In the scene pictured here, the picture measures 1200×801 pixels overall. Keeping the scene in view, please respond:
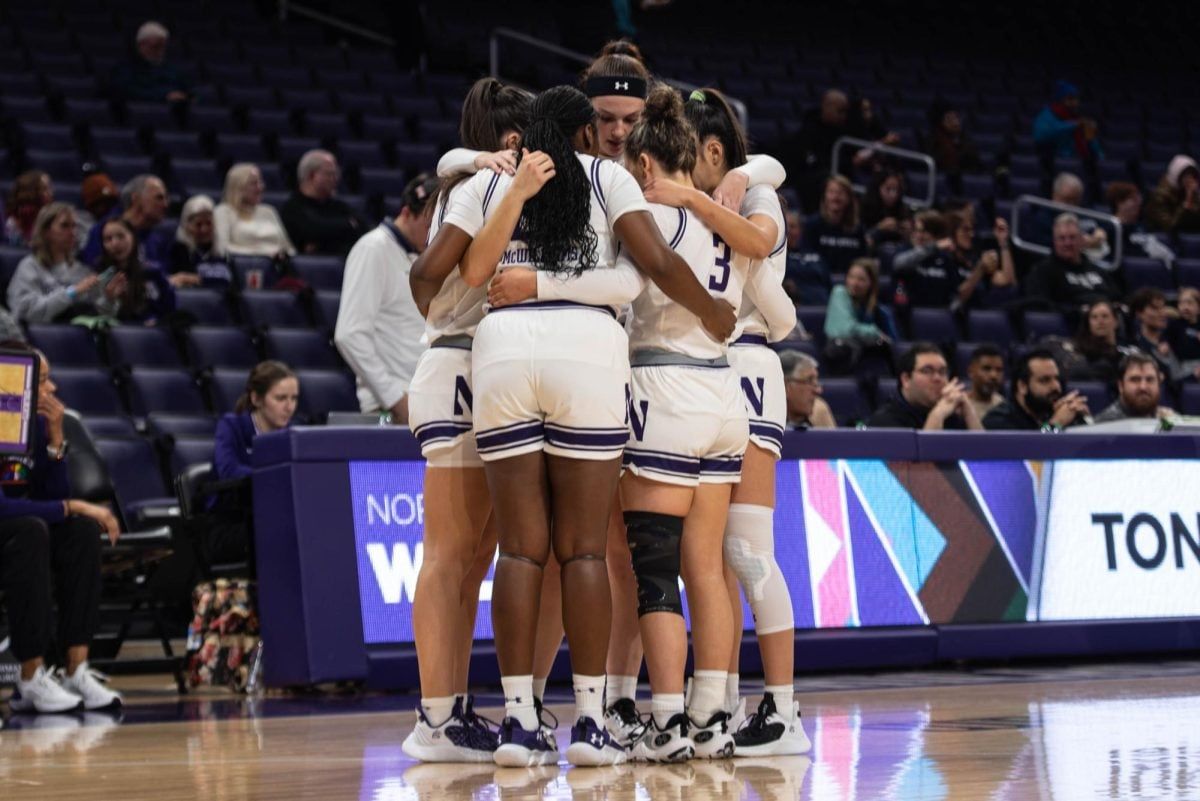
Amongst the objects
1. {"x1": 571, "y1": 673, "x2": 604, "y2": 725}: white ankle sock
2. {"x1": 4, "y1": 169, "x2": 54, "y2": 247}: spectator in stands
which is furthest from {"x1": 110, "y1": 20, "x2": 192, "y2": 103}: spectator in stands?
{"x1": 571, "y1": 673, "x2": 604, "y2": 725}: white ankle sock

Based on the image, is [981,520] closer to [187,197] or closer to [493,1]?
[187,197]

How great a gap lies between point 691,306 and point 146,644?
5028 millimetres

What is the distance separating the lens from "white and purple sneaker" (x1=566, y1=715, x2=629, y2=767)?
13.0 ft

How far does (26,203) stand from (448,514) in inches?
229

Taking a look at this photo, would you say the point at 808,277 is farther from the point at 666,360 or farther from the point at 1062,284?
the point at 666,360

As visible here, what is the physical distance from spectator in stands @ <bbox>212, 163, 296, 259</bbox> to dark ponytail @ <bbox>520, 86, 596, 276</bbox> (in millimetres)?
5708

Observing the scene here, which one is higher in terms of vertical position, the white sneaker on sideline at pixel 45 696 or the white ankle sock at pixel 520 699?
the white ankle sock at pixel 520 699

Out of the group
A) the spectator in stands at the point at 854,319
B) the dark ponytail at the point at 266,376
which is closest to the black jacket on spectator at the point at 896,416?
the spectator in stands at the point at 854,319

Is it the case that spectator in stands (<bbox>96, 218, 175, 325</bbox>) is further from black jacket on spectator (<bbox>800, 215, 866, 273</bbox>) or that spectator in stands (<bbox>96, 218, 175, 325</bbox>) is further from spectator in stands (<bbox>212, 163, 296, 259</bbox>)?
black jacket on spectator (<bbox>800, 215, 866, 273</bbox>)

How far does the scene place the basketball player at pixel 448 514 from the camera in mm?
4246

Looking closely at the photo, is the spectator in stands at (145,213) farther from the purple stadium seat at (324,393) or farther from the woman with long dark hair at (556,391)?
the woman with long dark hair at (556,391)

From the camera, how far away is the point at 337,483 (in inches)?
240

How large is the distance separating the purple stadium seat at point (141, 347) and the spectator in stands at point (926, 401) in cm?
346

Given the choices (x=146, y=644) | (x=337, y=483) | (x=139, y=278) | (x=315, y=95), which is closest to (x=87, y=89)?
(x=315, y=95)
